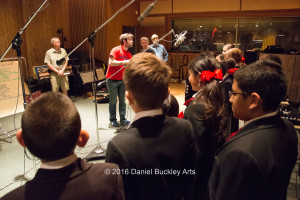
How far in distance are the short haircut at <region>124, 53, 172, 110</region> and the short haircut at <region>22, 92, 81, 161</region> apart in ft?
1.08

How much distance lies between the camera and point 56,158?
0.79 meters

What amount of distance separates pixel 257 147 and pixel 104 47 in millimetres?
7403

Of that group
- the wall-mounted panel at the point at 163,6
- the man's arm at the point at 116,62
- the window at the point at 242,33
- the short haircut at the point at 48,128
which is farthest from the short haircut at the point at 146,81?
the wall-mounted panel at the point at 163,6

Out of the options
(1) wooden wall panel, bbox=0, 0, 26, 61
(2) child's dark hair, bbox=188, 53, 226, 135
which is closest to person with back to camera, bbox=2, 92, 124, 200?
(2) child's dark hair, bbox=188, 53, 226, 135

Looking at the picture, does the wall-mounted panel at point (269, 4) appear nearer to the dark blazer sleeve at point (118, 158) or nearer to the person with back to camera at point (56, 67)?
the person with back to camera at point (56, 67)

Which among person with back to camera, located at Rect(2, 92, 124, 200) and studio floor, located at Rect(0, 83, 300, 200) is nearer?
person with back to camera, located at Rect(2, 92, 124, 200)

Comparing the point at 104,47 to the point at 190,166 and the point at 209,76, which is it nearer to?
the point at 209,76

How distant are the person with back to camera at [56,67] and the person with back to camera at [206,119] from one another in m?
4.34

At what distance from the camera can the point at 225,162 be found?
0.99 metres

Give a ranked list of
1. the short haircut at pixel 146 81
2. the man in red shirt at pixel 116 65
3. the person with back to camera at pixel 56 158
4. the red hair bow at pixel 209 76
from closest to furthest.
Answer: the person with back to camera at pixel 56 158 < the short haircut at pixel 146 81 < the red hair bow at pixel 209 76 < the man in red shirt at pixel 116 65

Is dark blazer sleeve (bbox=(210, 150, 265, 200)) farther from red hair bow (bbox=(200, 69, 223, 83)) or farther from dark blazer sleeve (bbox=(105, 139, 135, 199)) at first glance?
red hair bow (bbox=(200, 69, 223, 83))

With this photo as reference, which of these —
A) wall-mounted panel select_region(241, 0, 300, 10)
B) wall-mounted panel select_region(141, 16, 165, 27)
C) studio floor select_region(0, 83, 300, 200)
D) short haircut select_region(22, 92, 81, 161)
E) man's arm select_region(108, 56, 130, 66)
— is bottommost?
studio floor select_region(0, 83, 300, 200)

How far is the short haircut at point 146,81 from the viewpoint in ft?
3.40

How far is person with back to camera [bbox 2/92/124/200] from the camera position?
73cm
